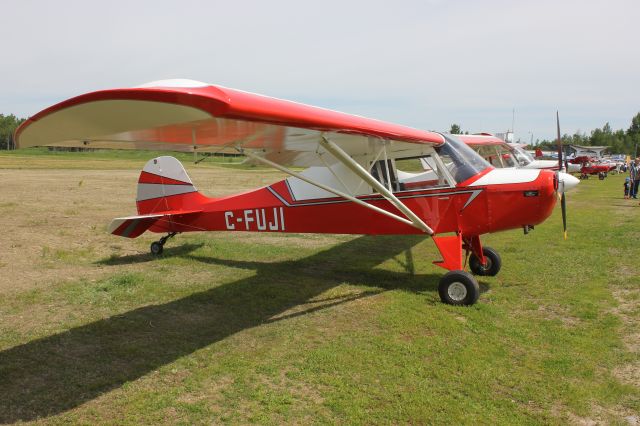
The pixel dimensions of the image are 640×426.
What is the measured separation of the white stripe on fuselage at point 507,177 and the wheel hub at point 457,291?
4.69 ft

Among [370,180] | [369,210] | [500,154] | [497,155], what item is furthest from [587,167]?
[370,180]

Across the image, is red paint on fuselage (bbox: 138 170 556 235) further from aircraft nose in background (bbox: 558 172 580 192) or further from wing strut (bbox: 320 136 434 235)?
aircraft nose in background (bbox: 558 172 580 192)

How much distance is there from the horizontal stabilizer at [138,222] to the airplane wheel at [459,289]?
4.56 metres

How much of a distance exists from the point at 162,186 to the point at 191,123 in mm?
5304

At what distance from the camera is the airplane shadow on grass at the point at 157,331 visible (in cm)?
365

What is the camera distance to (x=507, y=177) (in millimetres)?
6059

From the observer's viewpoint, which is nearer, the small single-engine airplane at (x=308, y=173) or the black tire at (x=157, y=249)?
the small single-engine airplane at (x=308, y=173)

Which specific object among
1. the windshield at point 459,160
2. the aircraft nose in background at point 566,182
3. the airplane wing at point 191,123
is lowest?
the aircraft nose in background at point 566,182

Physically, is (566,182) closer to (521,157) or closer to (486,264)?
(486,264)

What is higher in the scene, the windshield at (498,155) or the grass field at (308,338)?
the windshield at (498,155)

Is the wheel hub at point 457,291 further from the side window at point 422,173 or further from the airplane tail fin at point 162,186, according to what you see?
the airplane tail fin at point 162,186

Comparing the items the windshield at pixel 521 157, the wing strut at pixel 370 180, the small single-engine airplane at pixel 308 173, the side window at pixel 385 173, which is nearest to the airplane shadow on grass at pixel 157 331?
the small single-engine airplane at pixel 308 173

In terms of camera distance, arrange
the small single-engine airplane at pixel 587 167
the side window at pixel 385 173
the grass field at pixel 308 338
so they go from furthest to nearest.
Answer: the small single-engine airplane at pixel 587 167
the side window at pixel 385 173
the grass field at pixel 308 338

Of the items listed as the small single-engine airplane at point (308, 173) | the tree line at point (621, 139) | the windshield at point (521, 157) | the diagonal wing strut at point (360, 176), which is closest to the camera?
the small single-engine airplane at point (308, 173)
